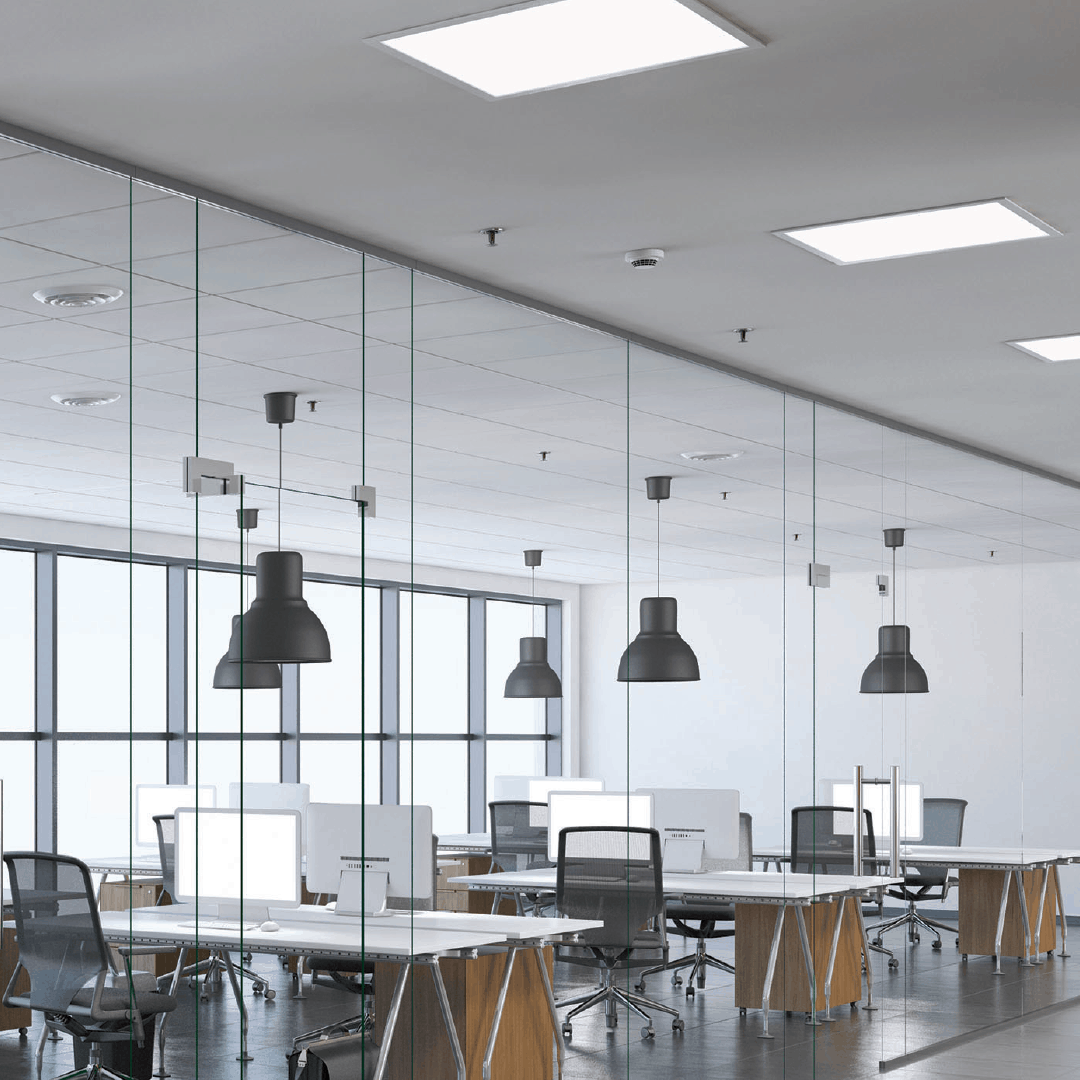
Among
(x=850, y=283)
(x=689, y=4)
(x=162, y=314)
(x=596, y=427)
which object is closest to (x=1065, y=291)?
(x=850, y=283)

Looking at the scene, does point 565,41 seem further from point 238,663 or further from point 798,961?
point 798,961

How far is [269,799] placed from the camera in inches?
180

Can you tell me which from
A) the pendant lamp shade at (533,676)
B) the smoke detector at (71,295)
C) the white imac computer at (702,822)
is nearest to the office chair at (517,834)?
the white imac computer at (702,822)

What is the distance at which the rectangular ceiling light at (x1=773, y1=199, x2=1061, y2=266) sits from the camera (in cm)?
452

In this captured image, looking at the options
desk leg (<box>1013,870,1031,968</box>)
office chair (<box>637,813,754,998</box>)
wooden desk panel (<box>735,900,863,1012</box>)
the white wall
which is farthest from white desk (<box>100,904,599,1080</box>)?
desk leg (<box>1013,870,1031,968</box>)

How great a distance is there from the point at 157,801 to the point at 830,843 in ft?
15.7

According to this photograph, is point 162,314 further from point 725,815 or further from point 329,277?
point 725,815

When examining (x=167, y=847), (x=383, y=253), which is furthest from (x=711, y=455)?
(x=167, y=847)

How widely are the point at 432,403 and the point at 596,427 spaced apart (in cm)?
88

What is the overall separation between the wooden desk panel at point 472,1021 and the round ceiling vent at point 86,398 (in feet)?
5.83

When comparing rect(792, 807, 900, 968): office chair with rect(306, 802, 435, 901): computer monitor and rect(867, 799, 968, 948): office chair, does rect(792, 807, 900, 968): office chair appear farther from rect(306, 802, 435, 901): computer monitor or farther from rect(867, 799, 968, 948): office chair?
rect(306, 802, 435, 901): computer monitor

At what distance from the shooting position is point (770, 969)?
23.6 ft

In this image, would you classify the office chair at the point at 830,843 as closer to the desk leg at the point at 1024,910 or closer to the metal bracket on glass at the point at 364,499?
the desk leg at the point at 1024,910

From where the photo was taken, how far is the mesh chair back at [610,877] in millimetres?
6469
